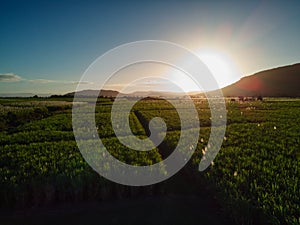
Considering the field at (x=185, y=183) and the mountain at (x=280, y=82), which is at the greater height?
the mountain at (x=280, y=82)

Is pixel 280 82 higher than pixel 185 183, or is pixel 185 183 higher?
pixel 280 82

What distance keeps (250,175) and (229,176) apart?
63 centimetres

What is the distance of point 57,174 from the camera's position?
7.15 metres

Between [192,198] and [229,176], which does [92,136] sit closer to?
[192,198]

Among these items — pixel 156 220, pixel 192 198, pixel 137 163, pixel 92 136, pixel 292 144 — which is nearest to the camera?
pixel 156 220

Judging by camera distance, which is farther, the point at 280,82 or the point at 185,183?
the point at 280,82

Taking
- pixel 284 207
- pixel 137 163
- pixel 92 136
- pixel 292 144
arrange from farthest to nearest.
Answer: pixel 92 136
pixel 292 144
pixel 137 163
pixel 284 207

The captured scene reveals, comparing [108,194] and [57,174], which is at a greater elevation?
[57,174]

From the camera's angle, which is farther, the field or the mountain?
the mountain

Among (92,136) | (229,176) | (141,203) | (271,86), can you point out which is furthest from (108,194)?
(271,86)

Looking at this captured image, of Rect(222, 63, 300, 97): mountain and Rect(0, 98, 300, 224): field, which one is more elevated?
Rect(222, 63, 300, 97): mountain

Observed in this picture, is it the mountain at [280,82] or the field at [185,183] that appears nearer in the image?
the field at [185,183]

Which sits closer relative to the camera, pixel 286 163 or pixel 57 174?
pixel 57 174

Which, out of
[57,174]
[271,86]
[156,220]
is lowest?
[156,220]
